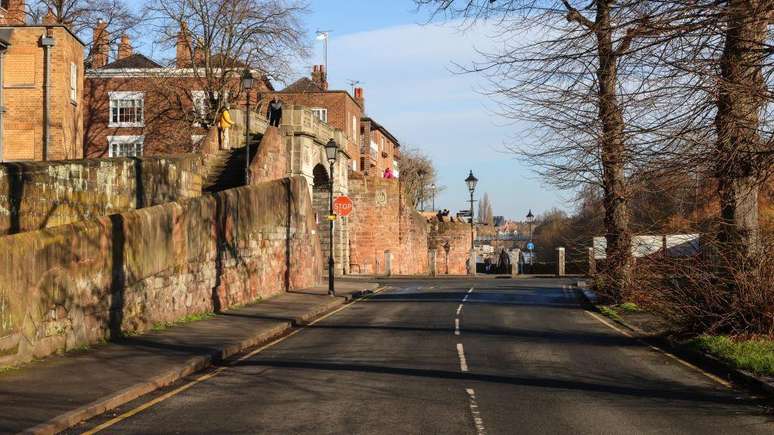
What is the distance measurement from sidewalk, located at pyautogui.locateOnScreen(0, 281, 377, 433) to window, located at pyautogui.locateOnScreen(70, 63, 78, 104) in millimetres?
22924

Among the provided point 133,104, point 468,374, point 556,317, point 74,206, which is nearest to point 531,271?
point 133,104

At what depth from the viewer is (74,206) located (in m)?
17.9

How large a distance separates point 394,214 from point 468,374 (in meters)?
40.7

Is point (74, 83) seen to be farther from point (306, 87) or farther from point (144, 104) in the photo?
point (306, 87)

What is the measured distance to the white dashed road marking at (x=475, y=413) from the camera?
26.7 ft

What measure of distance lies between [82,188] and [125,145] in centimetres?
3809

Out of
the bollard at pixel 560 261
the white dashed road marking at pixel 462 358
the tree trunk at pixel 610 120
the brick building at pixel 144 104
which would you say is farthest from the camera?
the brick building at pixel 144 104

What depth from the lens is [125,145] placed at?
54781 mm

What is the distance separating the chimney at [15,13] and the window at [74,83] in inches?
533

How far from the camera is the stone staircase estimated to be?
28953mm

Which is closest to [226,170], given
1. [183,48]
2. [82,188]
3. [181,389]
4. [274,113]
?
[274,113]

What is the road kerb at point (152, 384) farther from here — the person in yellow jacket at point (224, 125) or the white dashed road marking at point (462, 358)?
the person in yellow jacket at point (224, 125)

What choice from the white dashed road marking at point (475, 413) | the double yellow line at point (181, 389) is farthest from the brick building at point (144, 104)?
the white dashed road marking at point (475, 413)

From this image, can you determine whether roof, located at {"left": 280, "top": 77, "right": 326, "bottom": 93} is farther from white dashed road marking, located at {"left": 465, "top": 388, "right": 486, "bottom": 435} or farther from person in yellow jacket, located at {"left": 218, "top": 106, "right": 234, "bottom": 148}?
white dashed road marking, located at {"left": 465, "top": 388, "right": 486, "bottom": 435}
